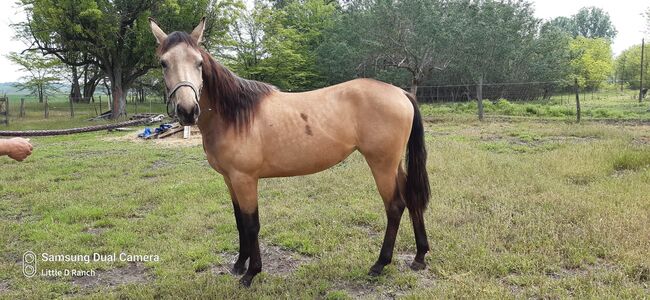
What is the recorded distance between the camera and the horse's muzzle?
→ 2.54 metres

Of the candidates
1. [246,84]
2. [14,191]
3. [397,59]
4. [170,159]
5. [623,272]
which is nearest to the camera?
[623,272]

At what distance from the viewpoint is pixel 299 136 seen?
3.15 metres

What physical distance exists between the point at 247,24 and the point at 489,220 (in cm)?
2556

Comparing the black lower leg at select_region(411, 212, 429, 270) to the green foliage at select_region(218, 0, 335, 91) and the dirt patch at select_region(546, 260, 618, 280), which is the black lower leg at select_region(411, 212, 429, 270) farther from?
the green foliage at select_region(218, 0, 335, 91)

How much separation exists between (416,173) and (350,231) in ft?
3.42

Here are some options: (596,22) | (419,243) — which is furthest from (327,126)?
(596,22)

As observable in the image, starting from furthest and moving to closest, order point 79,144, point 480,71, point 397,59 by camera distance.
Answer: point 480,71, point 397,59, point 79,144

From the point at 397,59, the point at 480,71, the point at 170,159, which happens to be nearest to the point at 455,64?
the point at 480,71

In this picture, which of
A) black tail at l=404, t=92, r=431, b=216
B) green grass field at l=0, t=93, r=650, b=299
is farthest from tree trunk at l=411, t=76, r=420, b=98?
black tail at l=404, t=92, r=431, b=216

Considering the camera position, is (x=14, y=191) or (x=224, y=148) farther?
(x=14, y=191)

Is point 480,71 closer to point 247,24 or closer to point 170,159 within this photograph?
point 247,24

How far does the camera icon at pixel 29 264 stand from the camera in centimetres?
340

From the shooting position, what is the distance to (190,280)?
3.20 meters

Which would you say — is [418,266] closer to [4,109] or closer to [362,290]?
[362,290]
